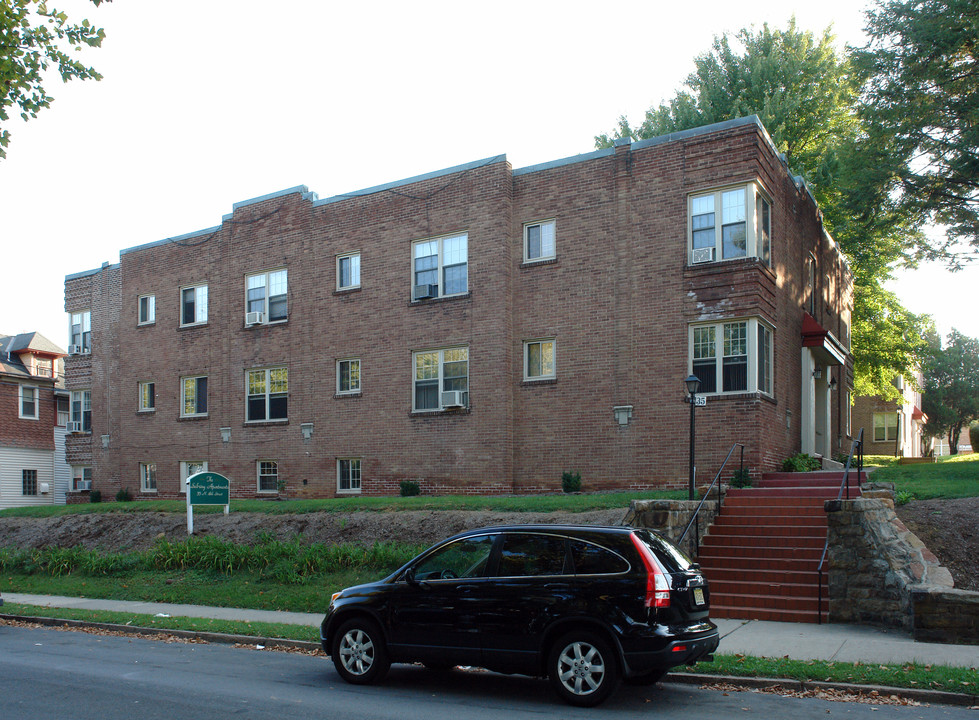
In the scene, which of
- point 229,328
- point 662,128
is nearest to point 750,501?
point 229,328

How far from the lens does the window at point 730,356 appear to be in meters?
19.5

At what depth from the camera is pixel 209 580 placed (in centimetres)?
1734

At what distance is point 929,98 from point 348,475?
1852 centimetres

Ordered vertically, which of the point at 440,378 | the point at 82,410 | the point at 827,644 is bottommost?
the point at 827,644

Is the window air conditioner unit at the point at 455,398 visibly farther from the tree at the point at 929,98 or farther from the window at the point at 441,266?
the tree at the point at 929,98

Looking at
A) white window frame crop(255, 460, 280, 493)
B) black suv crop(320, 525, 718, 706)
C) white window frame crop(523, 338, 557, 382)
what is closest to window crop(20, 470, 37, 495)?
white window frame crop(255, 460, 280, 493)

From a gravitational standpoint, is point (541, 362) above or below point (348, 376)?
above

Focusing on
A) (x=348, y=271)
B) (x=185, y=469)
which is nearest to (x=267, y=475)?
(x=185, y=469)

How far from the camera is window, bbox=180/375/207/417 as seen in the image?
2847cm

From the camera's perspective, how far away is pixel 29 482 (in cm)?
4400

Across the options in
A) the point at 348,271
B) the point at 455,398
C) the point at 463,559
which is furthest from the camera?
the point at 348,271

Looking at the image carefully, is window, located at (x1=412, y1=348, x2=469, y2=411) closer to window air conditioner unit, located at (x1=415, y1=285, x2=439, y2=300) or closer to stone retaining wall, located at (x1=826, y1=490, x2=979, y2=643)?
window air conditioner unit, located at (x1=415, y1=285, x2=439, y2=300)

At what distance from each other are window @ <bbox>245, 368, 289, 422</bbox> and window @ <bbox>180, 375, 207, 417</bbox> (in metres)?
2.01

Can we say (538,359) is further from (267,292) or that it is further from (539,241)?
(267,292)
